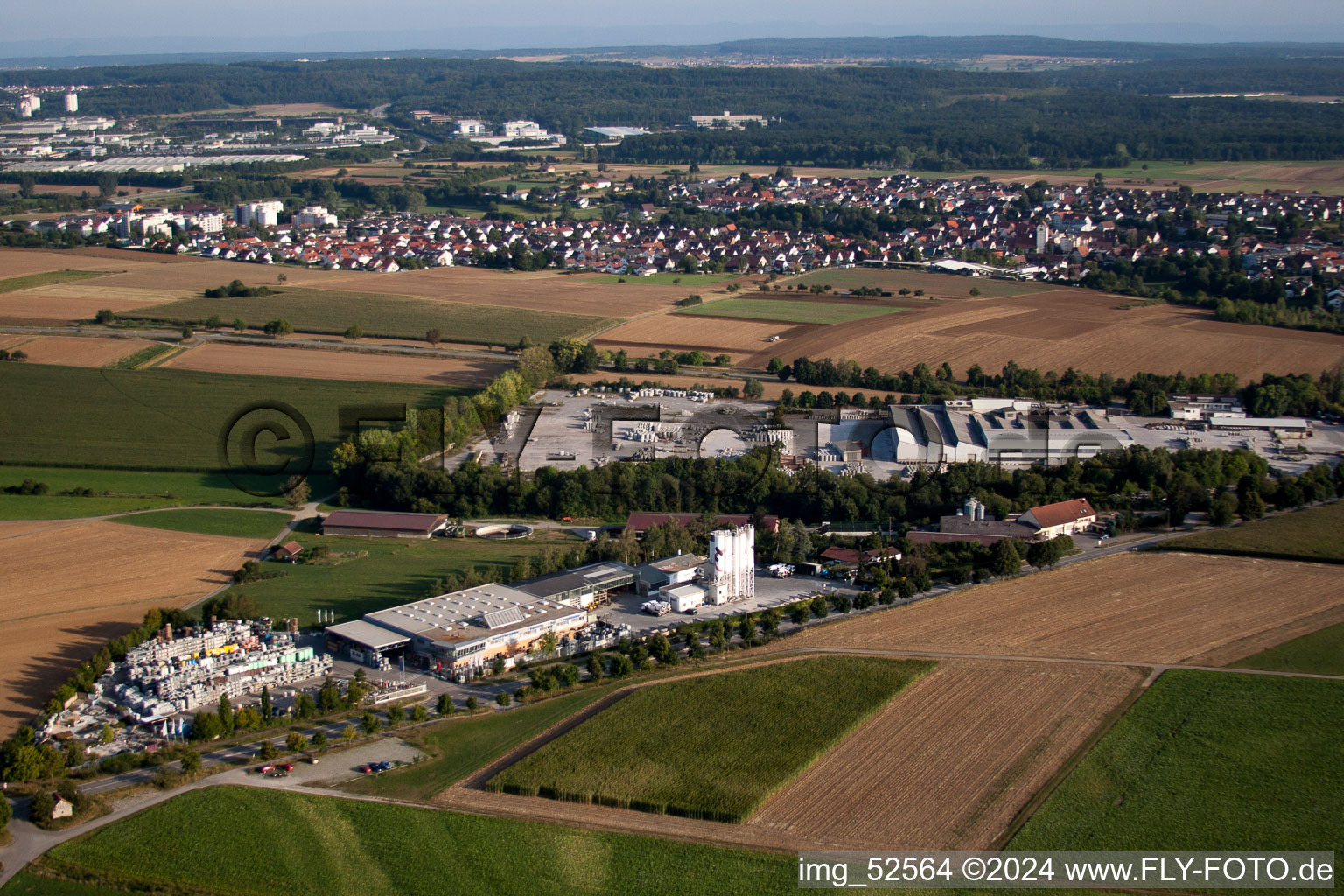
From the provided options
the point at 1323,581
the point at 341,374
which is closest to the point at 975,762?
the point at 1323,581

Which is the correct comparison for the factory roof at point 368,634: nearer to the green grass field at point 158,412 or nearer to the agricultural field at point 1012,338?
the green grass field at point 158,412

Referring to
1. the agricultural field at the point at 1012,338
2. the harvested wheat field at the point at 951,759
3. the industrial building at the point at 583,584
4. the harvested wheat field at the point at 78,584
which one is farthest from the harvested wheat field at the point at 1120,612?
the agricultural field at the point at 1012,338

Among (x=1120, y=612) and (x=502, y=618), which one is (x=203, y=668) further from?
(x=1120, y=612)

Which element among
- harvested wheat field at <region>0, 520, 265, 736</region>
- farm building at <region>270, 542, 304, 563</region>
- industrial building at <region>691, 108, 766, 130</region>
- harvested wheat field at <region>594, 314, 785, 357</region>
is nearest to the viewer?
harvested wheat field at <region>0, 520, 265, 736</region>

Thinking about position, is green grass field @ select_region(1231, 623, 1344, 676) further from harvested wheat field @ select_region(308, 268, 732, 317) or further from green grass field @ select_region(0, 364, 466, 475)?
harvested wheat field @ select_region(308, 268, 732, 317)

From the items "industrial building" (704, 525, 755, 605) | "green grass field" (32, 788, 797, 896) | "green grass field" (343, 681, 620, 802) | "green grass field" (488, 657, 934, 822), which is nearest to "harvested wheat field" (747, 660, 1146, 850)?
"green grass field" (488, 657, 934, 822)

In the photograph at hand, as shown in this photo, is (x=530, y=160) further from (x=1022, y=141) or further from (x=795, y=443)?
(x=795, y=443)
